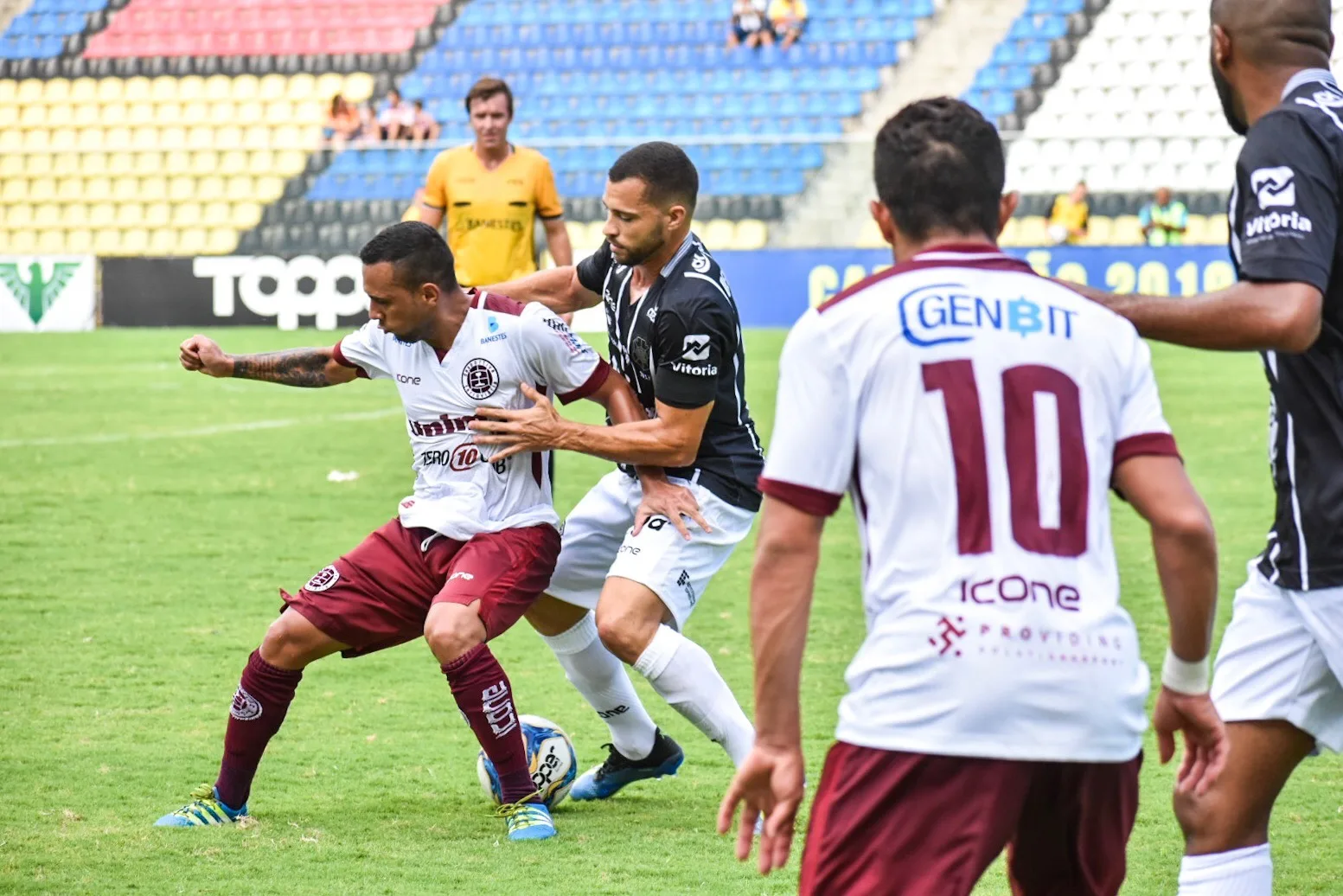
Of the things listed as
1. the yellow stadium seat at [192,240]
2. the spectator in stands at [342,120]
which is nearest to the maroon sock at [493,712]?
the yellow stadium seat at [192,240]

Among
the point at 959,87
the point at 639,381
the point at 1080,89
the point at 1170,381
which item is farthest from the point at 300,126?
the point at 639,381

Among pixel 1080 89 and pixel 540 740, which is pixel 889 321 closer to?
pixel 540 740

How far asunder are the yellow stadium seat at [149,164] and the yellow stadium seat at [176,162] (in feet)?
0.27

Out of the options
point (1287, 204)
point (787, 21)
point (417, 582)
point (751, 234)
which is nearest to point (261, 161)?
point (787, 21)

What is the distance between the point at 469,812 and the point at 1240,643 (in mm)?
2373

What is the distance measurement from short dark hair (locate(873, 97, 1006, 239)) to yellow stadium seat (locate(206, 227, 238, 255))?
2402 centimetres

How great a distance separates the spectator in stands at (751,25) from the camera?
94.8ft

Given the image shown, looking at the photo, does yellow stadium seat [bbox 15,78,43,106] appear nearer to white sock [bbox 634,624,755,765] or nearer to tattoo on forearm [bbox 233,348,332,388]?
tattoo on forearm [bbox 233,348,332,388]

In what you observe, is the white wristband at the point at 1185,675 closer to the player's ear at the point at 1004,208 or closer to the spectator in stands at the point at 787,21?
the player's ear at the point at 1004,208

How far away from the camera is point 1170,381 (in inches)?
698

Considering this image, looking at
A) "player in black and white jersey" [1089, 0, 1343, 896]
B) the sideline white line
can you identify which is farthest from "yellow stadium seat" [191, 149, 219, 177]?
"player in black and white jersey" [1089, 0, 1343, 896]

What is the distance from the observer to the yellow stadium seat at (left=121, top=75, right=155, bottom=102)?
30.4 meters

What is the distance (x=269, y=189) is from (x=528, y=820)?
2401 centimetres

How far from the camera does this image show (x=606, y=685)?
534 centimetres
